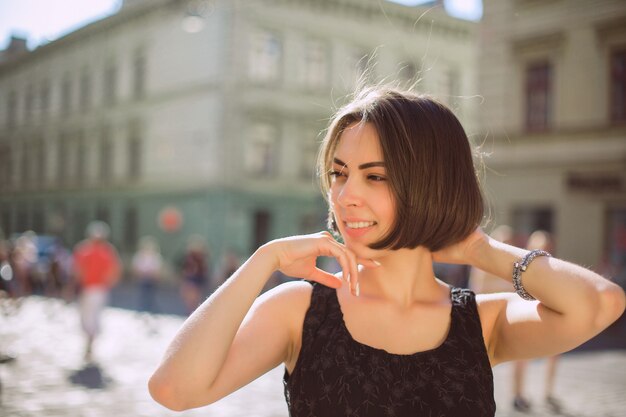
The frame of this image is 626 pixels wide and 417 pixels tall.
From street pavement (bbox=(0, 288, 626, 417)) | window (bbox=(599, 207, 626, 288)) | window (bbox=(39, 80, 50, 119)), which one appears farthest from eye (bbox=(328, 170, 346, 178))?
window (bbox=(39, 80, 50, 119))

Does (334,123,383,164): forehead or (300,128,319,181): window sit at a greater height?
(300,128,319,181): window

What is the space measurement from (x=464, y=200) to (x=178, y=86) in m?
27.8

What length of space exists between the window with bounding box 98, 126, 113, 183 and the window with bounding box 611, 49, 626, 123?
22.7 meters

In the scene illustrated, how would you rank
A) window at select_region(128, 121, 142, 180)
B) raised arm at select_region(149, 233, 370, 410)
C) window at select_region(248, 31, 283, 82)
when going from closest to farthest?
raised arm at select_region(149, 233, 370, 410) < window at select_region(248, 31, 283, 82) < window at select_region(128, 121, 142, 180)

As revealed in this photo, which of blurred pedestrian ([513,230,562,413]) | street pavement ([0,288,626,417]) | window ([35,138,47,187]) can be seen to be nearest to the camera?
street pavement ([0,288,626,417])

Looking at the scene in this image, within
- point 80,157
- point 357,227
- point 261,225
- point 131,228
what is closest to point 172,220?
point 261,225

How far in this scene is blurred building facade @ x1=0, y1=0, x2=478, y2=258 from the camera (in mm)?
27047

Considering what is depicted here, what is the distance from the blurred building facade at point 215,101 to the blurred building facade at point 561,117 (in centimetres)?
644

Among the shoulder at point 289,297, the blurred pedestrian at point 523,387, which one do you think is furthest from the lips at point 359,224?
the blurred pedestrian at point 523,387

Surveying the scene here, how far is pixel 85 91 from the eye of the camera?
109 feet

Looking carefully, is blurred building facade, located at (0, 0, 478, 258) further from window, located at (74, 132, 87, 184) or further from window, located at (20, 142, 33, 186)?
window, located at (74, 132, 87, 184)

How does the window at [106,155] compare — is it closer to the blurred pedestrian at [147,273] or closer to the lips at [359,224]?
the blurred pedestrian at [147,273]

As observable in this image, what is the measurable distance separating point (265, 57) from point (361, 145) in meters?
26.3

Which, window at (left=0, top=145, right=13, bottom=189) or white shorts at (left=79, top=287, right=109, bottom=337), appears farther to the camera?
window at (left=0, top=145, right=13, bottom=189)
